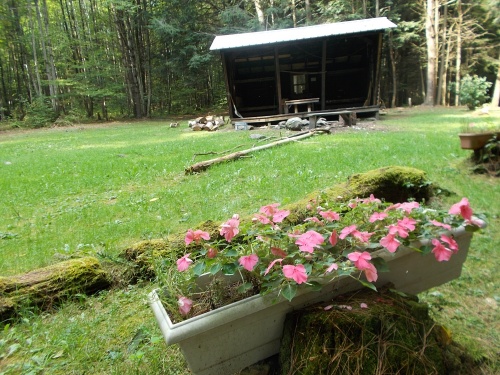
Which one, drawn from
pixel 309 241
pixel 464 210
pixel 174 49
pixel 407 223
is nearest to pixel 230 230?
pixel 309 241

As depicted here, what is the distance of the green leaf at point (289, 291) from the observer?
1267mm

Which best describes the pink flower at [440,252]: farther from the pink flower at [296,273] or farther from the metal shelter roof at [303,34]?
the metal shelter roof at [303,34]

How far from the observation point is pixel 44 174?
7164 mm

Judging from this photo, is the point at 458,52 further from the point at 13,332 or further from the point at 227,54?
the point at 13,332

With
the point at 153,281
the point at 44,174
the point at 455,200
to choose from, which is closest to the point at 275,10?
the point at 44,174

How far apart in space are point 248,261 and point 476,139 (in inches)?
184

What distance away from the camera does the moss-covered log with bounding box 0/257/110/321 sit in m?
2.44

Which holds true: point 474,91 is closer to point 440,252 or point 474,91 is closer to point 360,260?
point 440,252

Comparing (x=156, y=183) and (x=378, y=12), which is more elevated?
(x=378, y=12)

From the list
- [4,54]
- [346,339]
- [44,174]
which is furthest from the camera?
[4,54]

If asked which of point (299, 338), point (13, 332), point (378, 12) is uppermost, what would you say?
point (378, 12)

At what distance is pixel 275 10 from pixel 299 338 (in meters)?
22.8

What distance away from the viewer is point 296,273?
4.16 ft

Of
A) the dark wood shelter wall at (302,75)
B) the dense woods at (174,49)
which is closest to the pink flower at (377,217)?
the dark wood shelter wall at (302,75)
